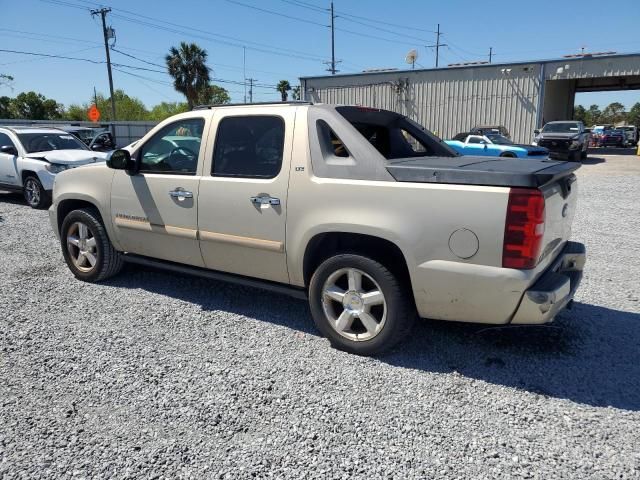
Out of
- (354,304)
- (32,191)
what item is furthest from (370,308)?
(32,191)

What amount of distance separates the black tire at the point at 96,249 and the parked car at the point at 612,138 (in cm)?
4233

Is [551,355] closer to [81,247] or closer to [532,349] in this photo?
[532,349]

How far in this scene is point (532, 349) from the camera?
371 centimetres

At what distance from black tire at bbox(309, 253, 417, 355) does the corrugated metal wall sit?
25480 millimetres

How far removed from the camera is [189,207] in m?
4.24

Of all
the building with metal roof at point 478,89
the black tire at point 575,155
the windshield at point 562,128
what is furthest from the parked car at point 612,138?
the windshield at point 562,128

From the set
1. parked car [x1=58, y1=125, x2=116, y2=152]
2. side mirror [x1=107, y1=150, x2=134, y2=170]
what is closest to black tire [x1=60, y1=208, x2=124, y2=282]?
side mirror [x1=107, y1=150, x2=134, y2=170]

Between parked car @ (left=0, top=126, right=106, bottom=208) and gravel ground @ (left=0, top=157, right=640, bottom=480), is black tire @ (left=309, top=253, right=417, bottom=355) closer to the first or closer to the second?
gravel ground @ (left=0, top=157, right=640, bottom=480)

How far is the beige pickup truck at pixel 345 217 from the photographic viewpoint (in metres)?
2.98

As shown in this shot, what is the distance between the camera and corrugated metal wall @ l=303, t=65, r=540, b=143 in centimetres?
2574

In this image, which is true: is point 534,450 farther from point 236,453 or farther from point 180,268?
point 180,268

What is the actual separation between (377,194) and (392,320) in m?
0.87

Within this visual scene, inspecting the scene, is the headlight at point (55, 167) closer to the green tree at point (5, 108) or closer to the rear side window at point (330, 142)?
the rear side window at point (330, 142)

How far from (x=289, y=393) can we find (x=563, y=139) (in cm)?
2238
